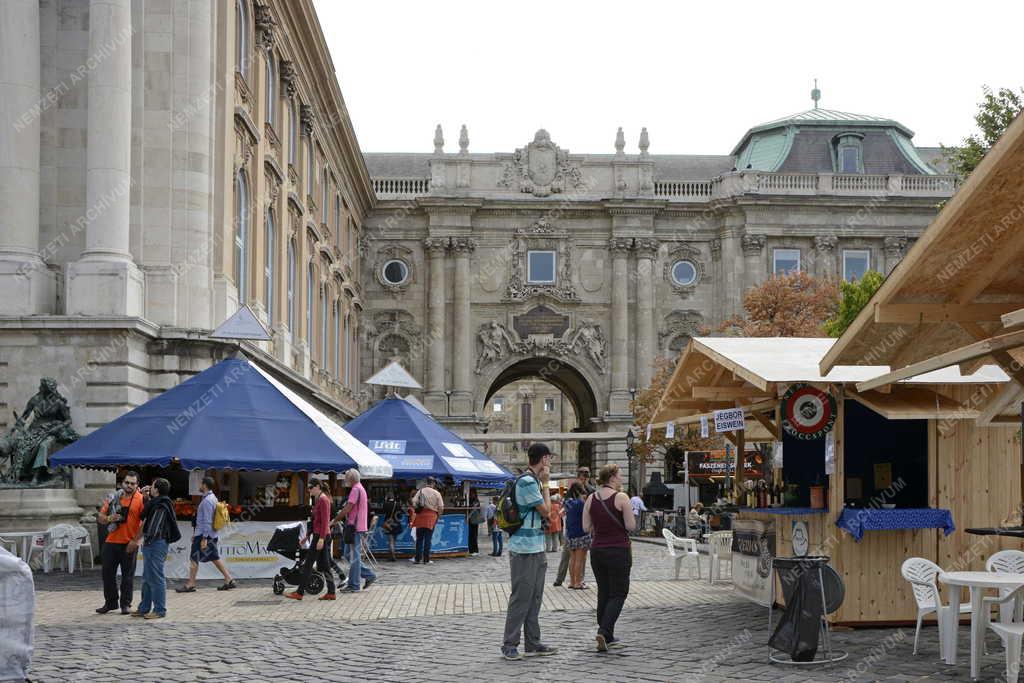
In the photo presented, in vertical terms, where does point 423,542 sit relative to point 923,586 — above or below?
below

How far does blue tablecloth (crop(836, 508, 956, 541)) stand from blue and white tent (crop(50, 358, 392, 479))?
818 cm

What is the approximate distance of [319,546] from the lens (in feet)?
55.7

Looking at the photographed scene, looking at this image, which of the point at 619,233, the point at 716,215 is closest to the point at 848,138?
the point at 716,215

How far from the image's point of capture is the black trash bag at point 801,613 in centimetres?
1115

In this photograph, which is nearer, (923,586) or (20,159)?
(923,586)

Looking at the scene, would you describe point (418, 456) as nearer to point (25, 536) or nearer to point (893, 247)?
point (25, 536)

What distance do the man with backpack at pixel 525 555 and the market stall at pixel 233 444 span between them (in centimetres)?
798

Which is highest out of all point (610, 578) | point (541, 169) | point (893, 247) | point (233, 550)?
point (541, 169)

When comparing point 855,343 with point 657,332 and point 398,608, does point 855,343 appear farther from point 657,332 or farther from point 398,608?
point 657,332

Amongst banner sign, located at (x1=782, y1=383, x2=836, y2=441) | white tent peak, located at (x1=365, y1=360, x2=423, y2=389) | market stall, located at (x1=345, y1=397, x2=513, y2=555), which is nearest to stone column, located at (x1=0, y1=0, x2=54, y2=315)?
market stall, located at (x1=345, y1=397, x2=513, y2=555)

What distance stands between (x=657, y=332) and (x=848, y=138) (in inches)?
514

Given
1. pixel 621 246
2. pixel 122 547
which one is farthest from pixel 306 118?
pixel 122 547

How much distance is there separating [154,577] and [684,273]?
44658 mm

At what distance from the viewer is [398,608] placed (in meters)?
16.0
